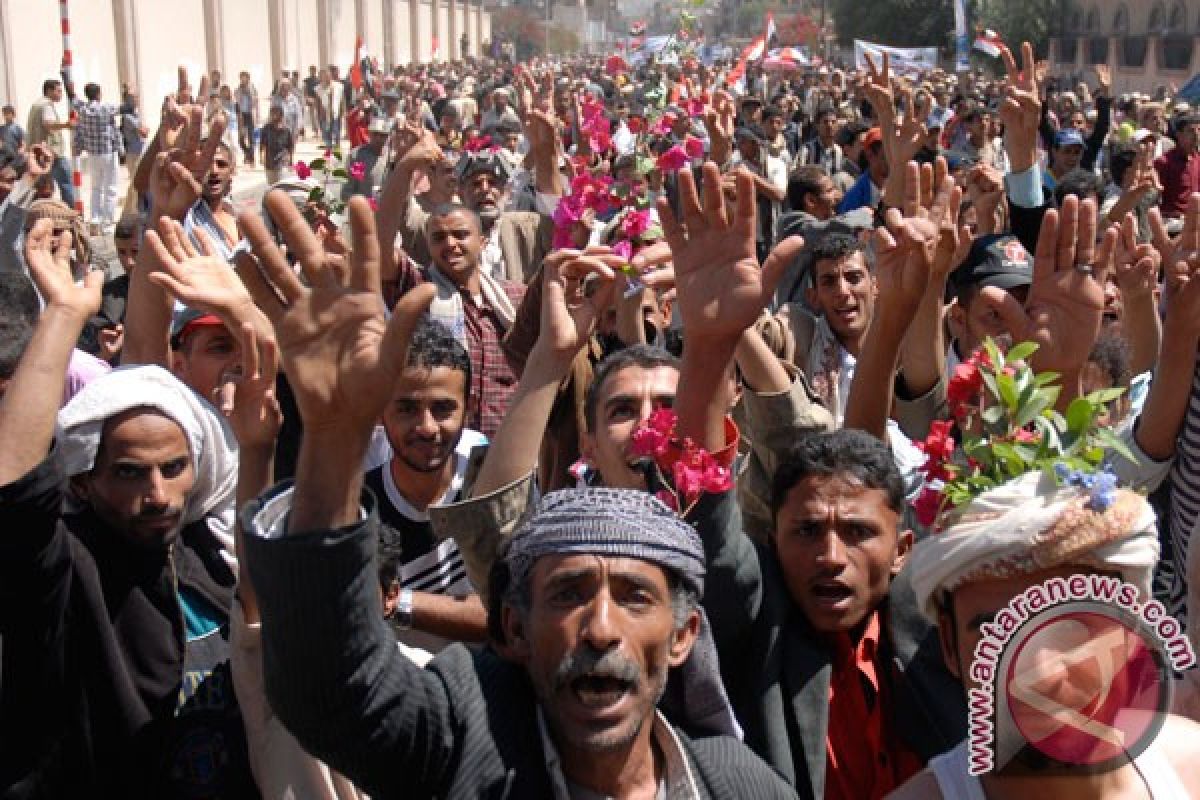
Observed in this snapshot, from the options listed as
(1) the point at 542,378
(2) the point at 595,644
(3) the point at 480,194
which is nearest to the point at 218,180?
(3) the point at 480,194

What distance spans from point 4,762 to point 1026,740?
6.20 feet

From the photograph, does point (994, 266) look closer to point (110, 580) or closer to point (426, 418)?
point (426, 418)

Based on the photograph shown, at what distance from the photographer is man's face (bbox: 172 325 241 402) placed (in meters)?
4.27

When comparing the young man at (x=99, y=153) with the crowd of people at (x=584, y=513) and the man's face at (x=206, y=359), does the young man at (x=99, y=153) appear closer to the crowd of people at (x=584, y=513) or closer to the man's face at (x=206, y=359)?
the crowd of people at (x=584, y=513)

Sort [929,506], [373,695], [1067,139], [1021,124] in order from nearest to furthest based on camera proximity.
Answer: [373,695], [929,506], [1021,124], [1067,139]

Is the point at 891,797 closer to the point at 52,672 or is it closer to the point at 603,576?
the point at 603,576

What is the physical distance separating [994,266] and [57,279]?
3.00 meters

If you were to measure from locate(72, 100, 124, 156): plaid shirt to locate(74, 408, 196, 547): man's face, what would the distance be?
16.6m

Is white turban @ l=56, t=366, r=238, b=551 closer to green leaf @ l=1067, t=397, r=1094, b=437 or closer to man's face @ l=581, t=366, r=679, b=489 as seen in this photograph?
man's face @ l=581, t=366, r=679, b=489

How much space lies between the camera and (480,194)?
8.31 metres

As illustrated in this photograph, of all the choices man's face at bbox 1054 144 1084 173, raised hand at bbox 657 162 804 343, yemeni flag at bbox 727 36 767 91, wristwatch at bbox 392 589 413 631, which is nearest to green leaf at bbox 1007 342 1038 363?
raised hand at bbox 657 162 804 343

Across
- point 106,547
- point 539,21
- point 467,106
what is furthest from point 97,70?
point 539,21

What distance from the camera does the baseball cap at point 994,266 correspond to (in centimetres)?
500

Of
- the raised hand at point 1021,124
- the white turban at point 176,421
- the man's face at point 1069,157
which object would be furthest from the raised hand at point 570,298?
the man's face at point 1069,157
